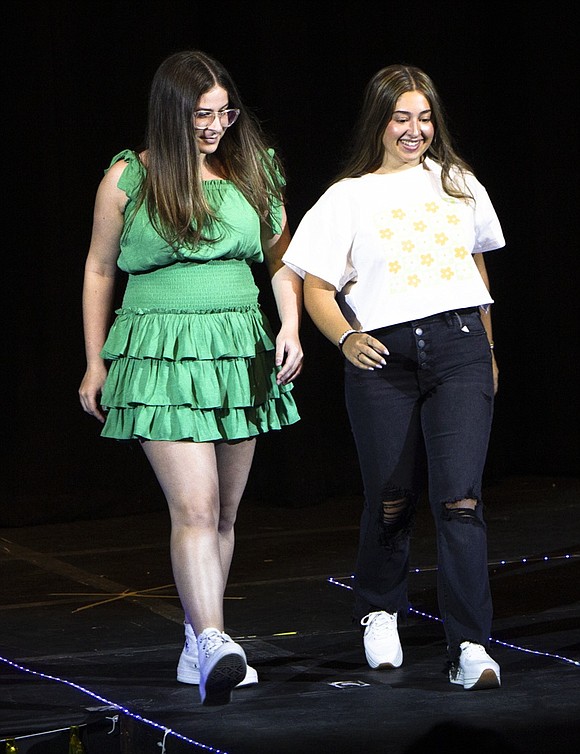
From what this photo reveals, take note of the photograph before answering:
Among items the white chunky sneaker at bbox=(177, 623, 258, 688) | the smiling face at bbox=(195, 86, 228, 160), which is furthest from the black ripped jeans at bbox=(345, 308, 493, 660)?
the smiling face at bbox=(195, 86, 228, 160)

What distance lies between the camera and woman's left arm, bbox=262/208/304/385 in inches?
119

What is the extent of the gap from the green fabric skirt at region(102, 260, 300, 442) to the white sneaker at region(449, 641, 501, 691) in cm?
68

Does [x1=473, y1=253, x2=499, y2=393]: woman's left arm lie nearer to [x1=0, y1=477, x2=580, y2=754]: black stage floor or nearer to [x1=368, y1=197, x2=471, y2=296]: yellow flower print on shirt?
[x1=368, y1=197, x2=471, y2=296]: yellow flower print on shirt

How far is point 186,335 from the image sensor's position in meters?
2.96

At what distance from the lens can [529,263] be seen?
6.85m

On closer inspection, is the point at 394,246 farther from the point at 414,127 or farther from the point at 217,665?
the point at 217,665

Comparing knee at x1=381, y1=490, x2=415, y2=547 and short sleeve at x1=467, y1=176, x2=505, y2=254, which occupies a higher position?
short sleeve at x1=467, y1=176, x2=505, y2=254

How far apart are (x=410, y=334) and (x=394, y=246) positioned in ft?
0.66

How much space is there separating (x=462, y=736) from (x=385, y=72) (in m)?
1.50

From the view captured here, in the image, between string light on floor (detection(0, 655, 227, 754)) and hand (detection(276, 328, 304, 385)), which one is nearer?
string light on floor (detection(0, 655, 227, 754))

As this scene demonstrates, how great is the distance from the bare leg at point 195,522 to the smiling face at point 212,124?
0.67 metres

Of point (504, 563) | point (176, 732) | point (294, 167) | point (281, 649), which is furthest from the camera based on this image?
point (294, 167)

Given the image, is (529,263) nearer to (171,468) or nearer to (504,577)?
(504,577)

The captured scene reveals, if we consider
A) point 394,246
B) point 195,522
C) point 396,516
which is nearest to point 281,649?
point 396,516
